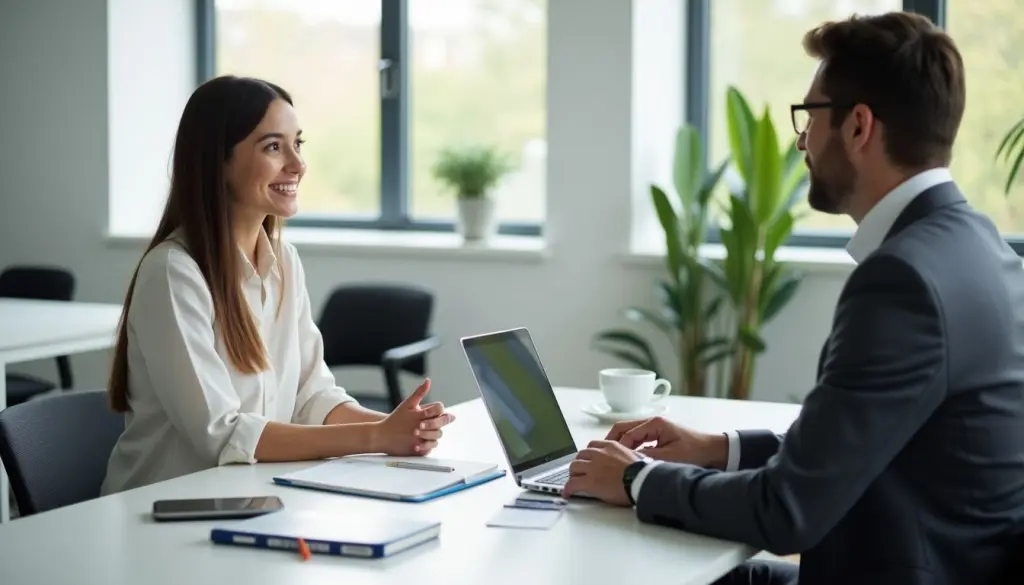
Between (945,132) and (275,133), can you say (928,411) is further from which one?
(275,133)

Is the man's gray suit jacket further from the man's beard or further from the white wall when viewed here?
the white wall

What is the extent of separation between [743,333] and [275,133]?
210cm

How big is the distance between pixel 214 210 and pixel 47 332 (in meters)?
1.49

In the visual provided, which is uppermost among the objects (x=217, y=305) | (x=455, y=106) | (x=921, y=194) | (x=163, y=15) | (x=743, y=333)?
(x=163, y=15)

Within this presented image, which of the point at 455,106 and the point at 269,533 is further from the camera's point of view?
the point at 455,106

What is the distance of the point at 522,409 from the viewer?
80.4 inches

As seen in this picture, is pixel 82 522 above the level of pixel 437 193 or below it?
below

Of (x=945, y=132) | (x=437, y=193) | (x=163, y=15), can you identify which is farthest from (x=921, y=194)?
(x=163, y=15)

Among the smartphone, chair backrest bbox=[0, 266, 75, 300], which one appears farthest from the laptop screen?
chair backrest bbox=[0, 266, 75, 300]

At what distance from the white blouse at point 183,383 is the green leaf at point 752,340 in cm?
204

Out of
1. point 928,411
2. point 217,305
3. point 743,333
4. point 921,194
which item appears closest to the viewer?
point 928,411

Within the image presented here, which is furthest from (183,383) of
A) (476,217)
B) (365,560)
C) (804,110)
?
(476,217)

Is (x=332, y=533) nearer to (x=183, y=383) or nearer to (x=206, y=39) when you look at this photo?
(x=183, y=383)

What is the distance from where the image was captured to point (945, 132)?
5.84ft
